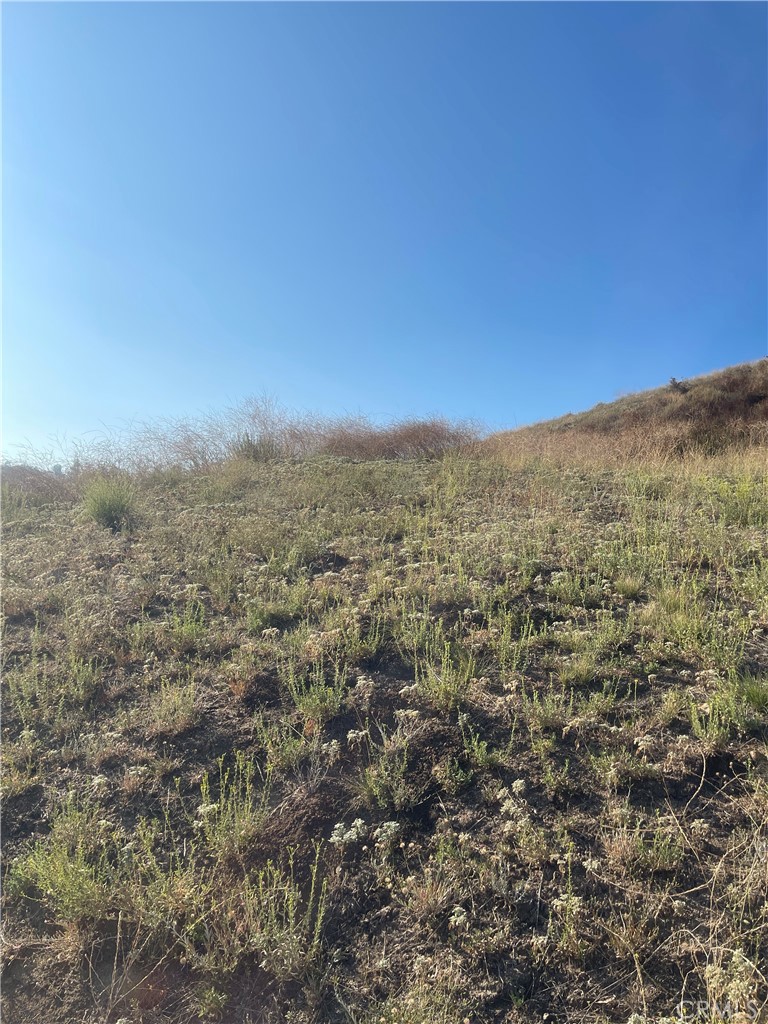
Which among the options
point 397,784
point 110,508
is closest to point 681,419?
point 110,508

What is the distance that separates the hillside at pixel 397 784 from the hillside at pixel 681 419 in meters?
7.41

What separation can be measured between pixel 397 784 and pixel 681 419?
17515 mm

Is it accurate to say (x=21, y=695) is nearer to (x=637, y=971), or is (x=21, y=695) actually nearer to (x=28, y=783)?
(x=28, y=783)

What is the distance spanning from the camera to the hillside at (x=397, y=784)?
182cm

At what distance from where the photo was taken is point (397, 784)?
8.21ft

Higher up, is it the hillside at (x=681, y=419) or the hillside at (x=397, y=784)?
the hillside at (x=681, y=419)

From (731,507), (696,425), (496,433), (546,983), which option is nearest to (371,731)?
(546,983)

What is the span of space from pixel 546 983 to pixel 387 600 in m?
2.62

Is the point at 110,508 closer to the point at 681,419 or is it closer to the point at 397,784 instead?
the point at 397,784

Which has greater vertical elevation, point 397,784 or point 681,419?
point 681,419

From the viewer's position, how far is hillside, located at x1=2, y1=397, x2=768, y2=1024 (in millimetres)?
1818

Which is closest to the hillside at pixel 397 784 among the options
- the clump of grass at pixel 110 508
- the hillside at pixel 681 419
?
the clump of grass at pixel 110 508

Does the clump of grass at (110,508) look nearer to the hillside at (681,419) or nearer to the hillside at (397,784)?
the hillside at (397,784)

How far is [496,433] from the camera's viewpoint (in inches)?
533
